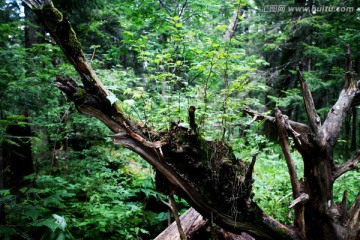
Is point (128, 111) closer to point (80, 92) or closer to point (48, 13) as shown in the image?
point (80, 92)

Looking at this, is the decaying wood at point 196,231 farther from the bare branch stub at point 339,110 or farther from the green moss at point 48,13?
the green moss at point 48,13

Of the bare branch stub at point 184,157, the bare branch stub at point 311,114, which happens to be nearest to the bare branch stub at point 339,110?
the bare branch stub at point 311,114

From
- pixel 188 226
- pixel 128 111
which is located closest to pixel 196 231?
pixel 188 226

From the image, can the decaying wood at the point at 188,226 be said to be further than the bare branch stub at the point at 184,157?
Yes

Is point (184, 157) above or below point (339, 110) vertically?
below

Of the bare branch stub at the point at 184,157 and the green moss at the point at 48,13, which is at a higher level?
the green moss at the point at 48,13

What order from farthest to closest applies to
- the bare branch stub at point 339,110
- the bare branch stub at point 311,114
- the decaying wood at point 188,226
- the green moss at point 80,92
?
the decaying wood at point 188,226 → the bare branch stub at point 339,110 → the bare branch stub at point 311,114 → the green moss at point 80,92

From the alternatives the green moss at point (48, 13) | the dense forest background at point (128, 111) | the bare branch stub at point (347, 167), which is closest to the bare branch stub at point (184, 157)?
the green moss at point (48, 13)

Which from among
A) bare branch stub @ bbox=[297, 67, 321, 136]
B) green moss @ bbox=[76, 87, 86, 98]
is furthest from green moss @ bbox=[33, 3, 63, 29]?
bare branch stub @ bbox=[297, 67, 321, 136]

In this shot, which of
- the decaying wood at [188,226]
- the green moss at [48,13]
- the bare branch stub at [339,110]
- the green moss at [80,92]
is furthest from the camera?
the decaying wood at [188,226]

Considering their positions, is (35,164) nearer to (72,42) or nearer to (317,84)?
(72,42)

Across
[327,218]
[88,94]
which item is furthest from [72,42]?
[327,218]

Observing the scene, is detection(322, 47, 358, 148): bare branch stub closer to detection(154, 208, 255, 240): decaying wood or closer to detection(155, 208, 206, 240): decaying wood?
detection(154, 208, 255, 240): decaying wood

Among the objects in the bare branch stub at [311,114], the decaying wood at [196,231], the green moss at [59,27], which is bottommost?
the decaying wood at [196,231]
